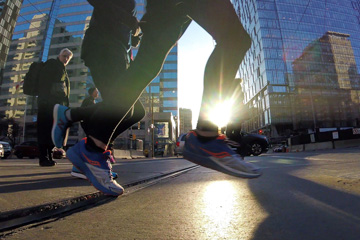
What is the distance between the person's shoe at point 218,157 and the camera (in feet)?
3.82

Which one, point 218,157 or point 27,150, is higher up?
point 218,157

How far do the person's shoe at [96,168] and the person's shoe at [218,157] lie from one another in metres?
0.45

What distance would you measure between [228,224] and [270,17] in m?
66.8

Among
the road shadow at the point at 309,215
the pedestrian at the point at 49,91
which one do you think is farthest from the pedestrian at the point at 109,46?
the pedestrian at the point at 49,91

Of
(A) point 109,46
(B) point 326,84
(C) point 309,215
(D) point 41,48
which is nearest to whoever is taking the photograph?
(C) point 309,215

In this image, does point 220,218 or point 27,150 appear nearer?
point 220,218

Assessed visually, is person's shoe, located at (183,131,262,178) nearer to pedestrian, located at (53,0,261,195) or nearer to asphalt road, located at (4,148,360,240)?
pedestrian, located at (53,0,261,195)

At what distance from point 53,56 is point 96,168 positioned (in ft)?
171

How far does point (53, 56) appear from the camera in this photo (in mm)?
44438

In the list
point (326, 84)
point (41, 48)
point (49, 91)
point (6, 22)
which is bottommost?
point (49, 91)

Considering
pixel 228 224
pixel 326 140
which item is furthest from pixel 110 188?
pixel 326 140

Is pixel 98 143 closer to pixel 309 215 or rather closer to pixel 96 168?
pixel 96 168

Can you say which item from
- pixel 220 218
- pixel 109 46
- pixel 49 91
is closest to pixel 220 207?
pixel 220 218

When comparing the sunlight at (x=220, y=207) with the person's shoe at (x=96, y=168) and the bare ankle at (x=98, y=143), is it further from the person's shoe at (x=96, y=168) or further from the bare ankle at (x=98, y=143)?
the bare ankle at (x=98, y=143)
